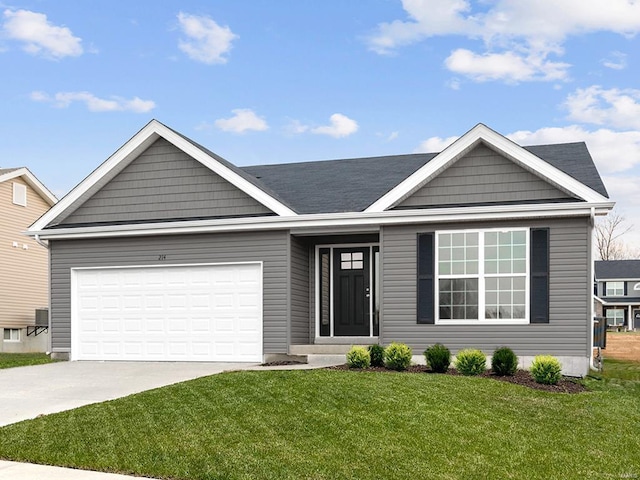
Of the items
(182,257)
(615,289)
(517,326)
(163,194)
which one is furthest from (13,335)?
(615,289)

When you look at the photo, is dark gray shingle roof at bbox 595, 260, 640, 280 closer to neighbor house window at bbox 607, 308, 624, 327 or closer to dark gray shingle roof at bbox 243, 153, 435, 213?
neighbor house window at bbox 607, 308, 624, 327

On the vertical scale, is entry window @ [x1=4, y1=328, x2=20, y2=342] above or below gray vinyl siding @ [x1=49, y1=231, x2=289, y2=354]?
below

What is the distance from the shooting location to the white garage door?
669 inches

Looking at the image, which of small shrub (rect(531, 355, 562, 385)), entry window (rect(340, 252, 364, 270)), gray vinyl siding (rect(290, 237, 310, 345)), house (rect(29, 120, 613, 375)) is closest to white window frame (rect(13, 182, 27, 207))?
house (rect(29, 120, 613, 375))

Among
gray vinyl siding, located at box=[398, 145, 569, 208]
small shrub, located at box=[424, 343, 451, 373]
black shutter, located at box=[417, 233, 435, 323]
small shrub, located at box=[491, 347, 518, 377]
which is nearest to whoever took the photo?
small shrub, located at box=[491, 347, 518, 377]

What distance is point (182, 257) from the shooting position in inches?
686

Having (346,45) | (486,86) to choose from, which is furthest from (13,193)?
(486,86)

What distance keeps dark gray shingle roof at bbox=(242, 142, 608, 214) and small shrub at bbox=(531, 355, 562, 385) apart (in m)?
3.40

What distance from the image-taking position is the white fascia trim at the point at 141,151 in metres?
16.7

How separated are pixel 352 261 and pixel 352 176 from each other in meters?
2.50

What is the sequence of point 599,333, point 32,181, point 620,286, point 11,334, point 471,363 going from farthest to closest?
point 620,286 → point 32,181 → point 11,334 → point 599,333 → point 471,363

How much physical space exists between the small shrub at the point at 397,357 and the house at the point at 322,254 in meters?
1.14

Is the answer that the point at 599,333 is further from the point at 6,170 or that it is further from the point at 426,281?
the point at 6,170

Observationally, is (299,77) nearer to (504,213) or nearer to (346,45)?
(346,45)
